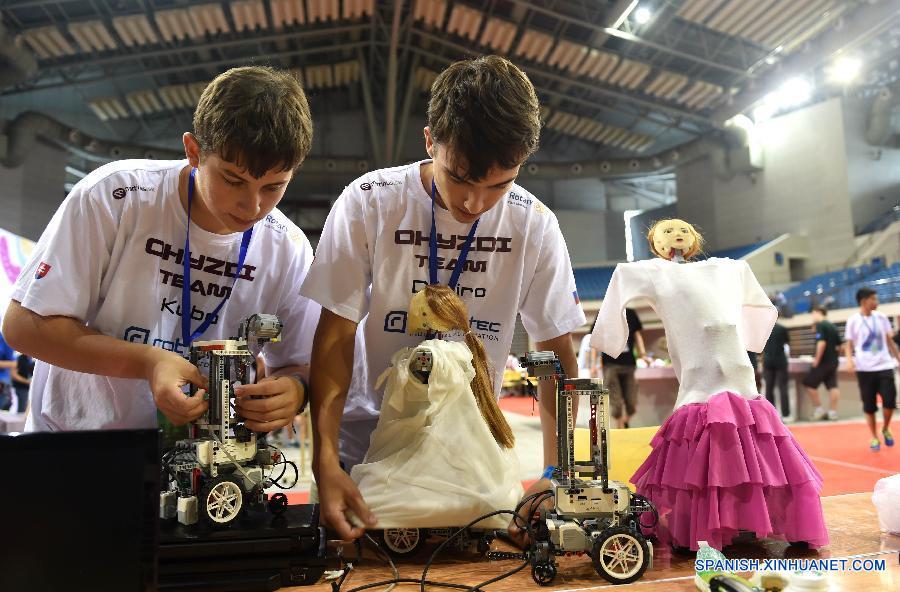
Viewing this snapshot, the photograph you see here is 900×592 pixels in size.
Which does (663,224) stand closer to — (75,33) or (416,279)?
(416,279)

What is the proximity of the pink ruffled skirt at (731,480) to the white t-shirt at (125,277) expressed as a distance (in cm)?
102

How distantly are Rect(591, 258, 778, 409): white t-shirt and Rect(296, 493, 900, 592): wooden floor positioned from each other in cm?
35

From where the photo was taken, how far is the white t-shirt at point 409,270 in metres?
1.44

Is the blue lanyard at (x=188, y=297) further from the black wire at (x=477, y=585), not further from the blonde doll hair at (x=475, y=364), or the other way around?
the black wire at (x=477, y=585)

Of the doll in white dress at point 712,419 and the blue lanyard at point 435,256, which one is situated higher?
the blue lanyard at point 435,256

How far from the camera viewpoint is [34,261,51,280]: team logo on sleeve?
4.08 ft


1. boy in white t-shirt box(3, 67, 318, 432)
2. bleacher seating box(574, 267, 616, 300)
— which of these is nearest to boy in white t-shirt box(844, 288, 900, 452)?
boy in white t-shirt box(3, 67, 318, 432)

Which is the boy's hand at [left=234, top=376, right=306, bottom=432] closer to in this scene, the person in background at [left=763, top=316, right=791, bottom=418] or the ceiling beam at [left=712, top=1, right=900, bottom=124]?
the person in background at [left=763, top=316, right=791, bottom=418]

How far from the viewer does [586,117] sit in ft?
54.0

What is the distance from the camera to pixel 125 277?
1.34 m

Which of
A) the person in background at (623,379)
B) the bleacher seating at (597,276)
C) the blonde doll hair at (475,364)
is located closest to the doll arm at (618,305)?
the blonde doll hair at (475,364)

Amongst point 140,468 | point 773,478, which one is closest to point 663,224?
point 773,478

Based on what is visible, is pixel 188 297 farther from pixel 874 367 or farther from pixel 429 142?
pixel 874 367

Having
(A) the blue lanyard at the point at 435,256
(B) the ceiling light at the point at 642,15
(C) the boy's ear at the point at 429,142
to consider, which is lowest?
(A) the blue lanyard at the point at 435,256
